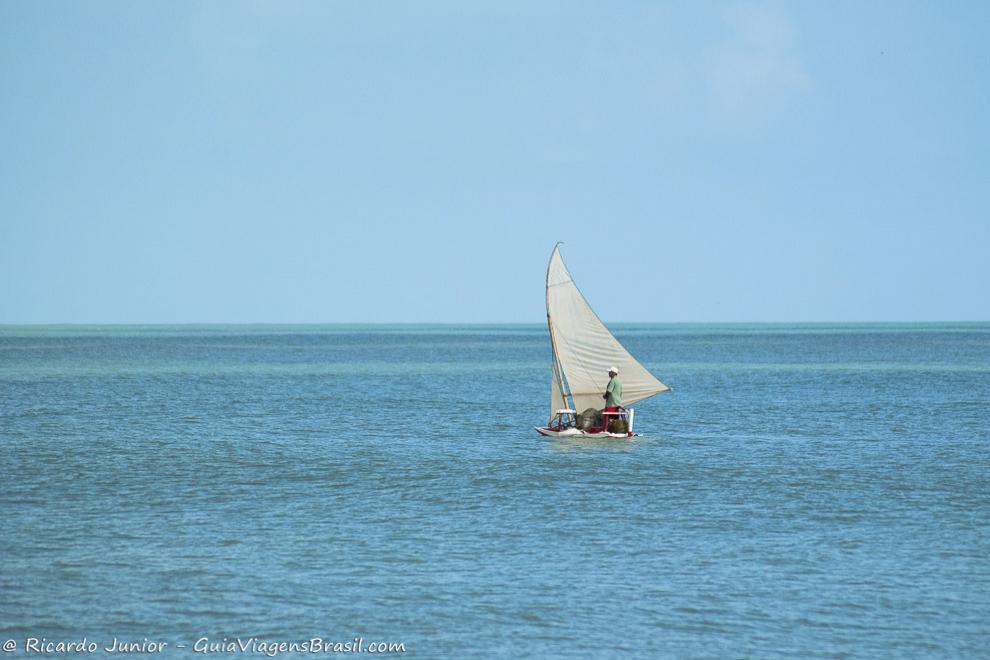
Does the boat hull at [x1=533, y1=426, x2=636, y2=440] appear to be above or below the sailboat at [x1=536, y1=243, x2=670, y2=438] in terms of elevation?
below

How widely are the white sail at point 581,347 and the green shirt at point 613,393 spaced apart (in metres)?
1.37

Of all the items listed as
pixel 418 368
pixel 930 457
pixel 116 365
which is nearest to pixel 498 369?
pixel 418 368

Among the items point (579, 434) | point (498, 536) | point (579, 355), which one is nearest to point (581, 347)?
point (579, 355)

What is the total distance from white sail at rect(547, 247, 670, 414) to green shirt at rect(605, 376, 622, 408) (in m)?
1.37

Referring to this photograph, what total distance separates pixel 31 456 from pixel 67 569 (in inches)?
711

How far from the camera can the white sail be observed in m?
43.8

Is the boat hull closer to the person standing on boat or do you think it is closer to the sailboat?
the sailboat

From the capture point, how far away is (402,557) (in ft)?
78.0

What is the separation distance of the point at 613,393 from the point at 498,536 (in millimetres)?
16831

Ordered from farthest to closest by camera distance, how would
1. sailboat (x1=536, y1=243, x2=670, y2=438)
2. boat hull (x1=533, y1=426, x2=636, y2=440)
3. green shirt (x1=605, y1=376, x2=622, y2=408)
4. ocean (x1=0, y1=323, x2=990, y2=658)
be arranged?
sailboat (x1=536, y1=243, x2=670, y2=438) < boat hull (x1=533, y1=426, x2=636, y2=440) < green shirt (x1=605, y1=376, x2=622, y2=408) < ocean (x1=0, y1=323, x2=990, y2=658)

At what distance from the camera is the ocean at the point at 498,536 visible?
755 inches

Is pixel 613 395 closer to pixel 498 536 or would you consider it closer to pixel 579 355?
pixel 579 355

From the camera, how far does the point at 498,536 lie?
26.0 metres

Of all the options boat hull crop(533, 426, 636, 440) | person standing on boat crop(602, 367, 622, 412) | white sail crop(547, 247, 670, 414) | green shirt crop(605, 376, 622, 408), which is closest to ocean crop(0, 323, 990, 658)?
boat hull crop(533, 426, 636, 440)
